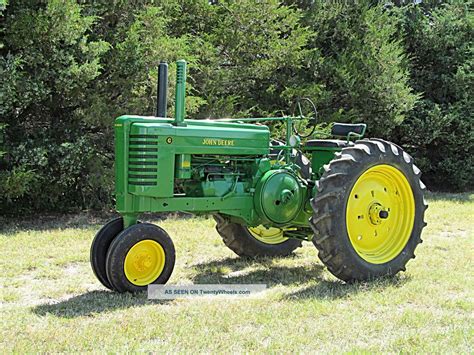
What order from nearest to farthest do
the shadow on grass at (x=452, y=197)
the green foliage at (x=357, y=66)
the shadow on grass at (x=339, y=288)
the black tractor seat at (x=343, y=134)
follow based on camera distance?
the shadow on grass at (x=339, y=288) < the black tractor seat at (x=343, y=134) < the shadow on grass at (x=452, y=197) < the green foliage at (x=357, y=66)

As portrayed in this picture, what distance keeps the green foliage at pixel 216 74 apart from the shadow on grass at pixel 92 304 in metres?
4.21

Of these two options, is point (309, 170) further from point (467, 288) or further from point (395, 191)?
point (467, 288)

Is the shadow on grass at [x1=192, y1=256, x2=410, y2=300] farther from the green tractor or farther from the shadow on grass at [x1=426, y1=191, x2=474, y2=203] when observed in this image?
the shadow on grass at [x1=426, y1=191, x2=474, y2=203]

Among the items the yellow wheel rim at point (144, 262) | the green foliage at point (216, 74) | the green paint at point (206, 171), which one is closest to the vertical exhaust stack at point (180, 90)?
the green paint at point (206, 171)

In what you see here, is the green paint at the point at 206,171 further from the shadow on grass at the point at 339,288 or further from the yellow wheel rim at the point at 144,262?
the shadow on grass at the point at 339,288

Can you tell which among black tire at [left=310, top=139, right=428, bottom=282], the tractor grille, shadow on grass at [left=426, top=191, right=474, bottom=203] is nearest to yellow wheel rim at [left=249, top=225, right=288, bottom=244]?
black tire at [left=310, top=139, right=428, bottom=282]

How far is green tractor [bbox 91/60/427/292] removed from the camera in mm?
4945

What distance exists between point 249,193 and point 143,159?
118 centimetres

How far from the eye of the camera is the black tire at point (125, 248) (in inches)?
186

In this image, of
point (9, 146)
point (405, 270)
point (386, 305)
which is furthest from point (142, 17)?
point (386, 305)

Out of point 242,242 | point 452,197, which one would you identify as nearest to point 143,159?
point 242,242

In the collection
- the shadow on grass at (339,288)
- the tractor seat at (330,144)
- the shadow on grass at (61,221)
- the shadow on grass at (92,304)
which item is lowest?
the shadow on grass at (61,221)

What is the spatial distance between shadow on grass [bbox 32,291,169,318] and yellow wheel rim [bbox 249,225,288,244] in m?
1.95

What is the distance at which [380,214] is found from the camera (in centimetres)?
557
